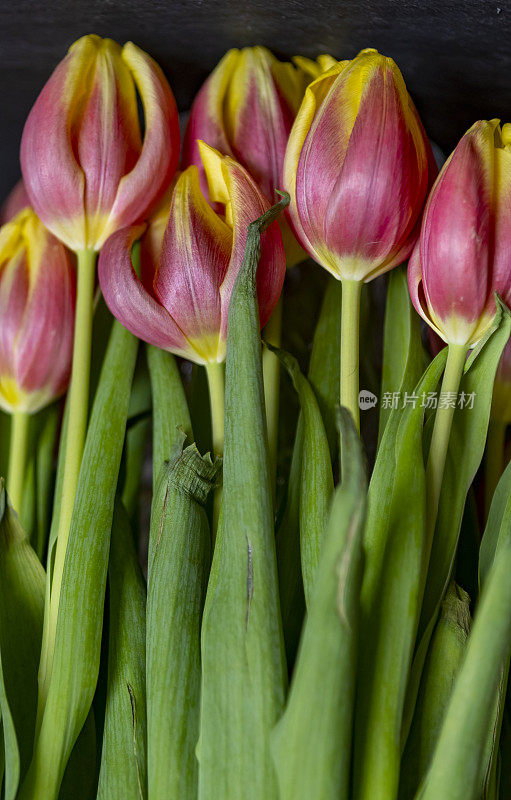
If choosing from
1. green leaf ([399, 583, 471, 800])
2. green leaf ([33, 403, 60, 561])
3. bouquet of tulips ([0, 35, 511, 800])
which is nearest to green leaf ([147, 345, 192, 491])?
bouquet of tulips ([0, 35, 511, 800])

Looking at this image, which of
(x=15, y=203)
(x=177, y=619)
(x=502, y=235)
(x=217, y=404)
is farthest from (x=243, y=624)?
(x=15, y=203)

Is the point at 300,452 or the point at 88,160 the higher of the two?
the point at 88,160

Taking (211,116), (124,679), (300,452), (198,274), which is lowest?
(124,679)

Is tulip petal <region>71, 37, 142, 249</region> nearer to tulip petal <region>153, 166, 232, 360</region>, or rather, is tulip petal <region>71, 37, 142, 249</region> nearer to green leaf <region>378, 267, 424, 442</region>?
tulip petal <region>153, 166, 232, 360</region>

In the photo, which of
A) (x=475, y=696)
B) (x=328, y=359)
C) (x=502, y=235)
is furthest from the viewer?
(x=328, y=359)

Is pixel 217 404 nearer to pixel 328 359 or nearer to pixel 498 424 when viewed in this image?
pixel 328 359

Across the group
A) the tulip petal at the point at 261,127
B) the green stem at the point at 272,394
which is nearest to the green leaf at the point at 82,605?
the green stem at the point at 272,394
